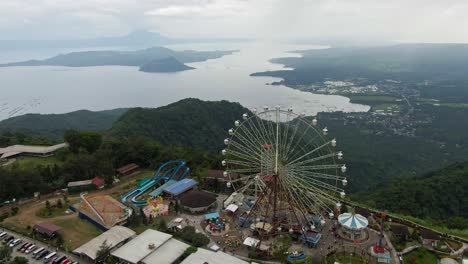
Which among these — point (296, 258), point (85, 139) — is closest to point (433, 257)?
point (296, 258)

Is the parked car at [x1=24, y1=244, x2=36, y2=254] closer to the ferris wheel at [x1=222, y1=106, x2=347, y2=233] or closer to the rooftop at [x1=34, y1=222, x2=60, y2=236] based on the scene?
the rooftop at [x1=34, y1=222, x2=60, y2=236]

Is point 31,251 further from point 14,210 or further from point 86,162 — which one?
point 86,162

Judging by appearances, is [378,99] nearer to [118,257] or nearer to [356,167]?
[356,167]

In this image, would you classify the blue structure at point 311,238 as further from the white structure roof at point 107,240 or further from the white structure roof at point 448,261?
the white structure roof at point 107,240

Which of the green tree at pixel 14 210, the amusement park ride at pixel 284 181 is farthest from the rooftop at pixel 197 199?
the green tree at pixel 14 210

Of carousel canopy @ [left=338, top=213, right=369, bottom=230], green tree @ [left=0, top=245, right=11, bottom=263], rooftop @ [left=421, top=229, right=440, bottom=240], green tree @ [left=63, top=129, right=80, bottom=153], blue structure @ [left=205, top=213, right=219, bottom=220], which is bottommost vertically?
rooftop @ [left=421, top=229, right=440, bottom=240]

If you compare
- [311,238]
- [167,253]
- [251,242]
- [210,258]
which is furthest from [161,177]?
[311,238]

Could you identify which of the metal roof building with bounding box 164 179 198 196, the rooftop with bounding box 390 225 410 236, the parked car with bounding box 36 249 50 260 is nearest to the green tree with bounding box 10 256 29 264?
the parked car with bounding box 36 249 50 260
